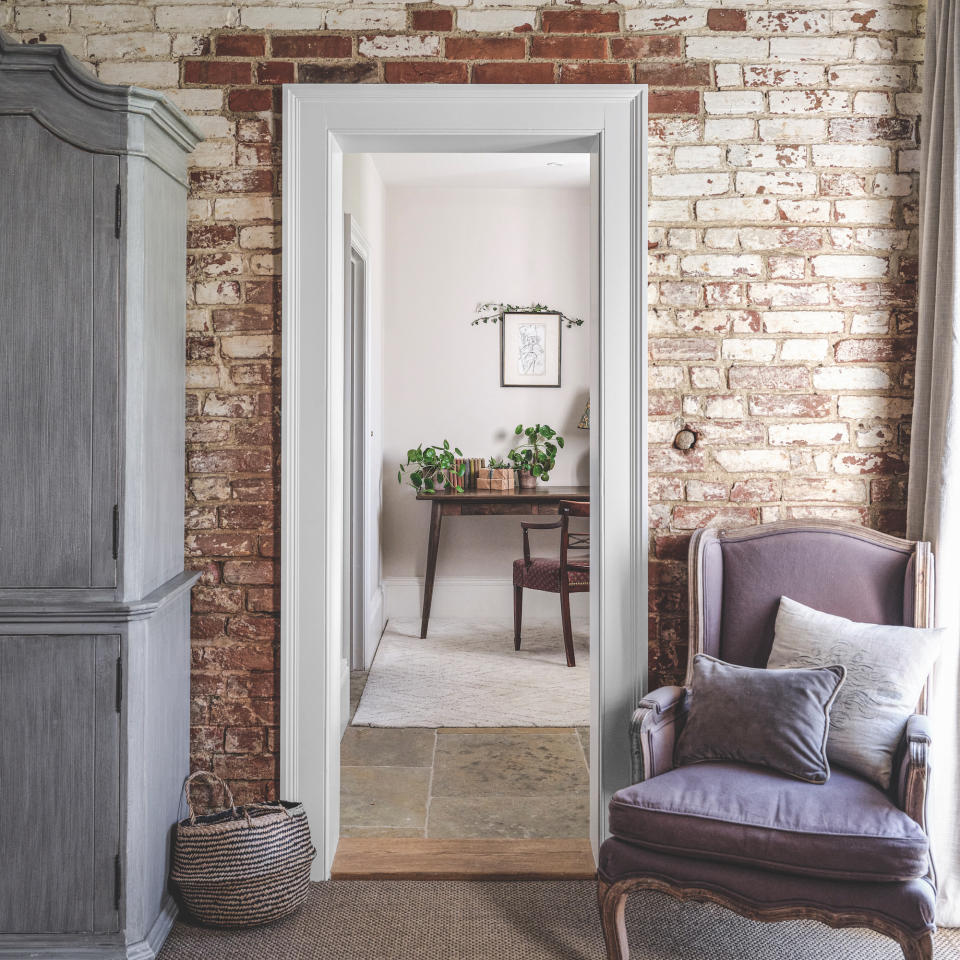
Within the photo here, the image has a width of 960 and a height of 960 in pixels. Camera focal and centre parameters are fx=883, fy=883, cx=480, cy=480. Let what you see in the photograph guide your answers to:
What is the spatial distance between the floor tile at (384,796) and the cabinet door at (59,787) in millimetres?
941

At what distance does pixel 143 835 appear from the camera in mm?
2119

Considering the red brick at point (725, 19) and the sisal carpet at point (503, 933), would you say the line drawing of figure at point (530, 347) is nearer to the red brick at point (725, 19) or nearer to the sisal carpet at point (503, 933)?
the red brick at point (725, 19)

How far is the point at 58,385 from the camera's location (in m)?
2.09

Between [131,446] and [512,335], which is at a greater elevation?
[512,335]

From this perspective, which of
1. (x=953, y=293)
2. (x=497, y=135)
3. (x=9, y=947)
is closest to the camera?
(x=9, y=947)

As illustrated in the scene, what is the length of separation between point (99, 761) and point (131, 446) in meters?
0.75

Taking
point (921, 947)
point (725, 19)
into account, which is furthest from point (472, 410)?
point (921, 947)

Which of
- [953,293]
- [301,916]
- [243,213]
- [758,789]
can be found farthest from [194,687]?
[953,293]

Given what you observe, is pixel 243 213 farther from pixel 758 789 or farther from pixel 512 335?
pixel 512 335

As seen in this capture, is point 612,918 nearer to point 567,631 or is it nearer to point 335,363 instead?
point 335,363

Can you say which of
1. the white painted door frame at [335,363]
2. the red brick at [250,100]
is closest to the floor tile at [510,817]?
the white painted door frame at [335,363]

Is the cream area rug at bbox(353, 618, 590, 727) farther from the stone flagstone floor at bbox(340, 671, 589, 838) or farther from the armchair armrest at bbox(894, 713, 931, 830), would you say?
the armchair armrest at bbox(894, 713, 931, 830)

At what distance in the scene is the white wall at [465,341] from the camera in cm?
558

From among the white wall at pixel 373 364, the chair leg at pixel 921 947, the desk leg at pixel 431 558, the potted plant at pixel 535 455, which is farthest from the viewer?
the potted plant at pixel 535 455
